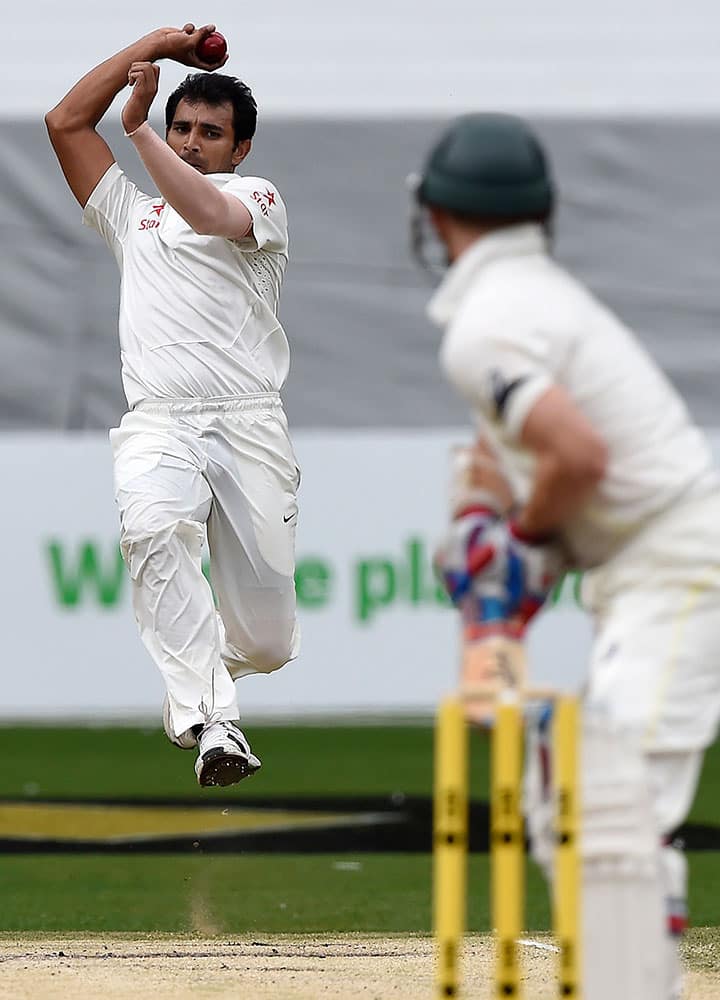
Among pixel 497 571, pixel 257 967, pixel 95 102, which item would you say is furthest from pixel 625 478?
pixel 95 102

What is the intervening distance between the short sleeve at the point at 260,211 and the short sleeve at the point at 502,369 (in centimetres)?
245

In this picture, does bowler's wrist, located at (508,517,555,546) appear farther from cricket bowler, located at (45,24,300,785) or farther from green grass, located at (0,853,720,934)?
green grass, located at (0,853,720,934)

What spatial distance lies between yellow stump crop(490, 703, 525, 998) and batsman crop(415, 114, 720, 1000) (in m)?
0.15

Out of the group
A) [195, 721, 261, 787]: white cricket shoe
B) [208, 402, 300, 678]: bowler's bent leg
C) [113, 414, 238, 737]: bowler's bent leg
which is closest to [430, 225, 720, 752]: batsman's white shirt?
[195, 721, 261, 787]: white cricket shoe

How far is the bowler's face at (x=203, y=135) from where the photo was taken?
19.2ft

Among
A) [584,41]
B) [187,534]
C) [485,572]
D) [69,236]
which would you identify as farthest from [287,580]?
[584,41]

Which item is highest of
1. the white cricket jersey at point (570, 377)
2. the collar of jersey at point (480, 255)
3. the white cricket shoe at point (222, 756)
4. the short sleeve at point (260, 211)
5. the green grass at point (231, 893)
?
the short sleeve at point (260, 211)

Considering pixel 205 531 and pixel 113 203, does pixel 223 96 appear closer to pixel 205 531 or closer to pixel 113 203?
pixel 113 203

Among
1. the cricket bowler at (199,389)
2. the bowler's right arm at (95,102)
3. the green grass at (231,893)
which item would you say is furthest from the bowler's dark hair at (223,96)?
the green grass at (231,893)

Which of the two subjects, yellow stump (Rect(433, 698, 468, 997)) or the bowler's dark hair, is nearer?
yellow stump (Rect(433, 698, 468, 997))

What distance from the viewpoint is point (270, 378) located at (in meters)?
5.91

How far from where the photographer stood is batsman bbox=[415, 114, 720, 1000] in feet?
10.6

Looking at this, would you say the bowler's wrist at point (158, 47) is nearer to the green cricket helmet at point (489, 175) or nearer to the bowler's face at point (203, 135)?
the bowler's face at point (203, 135)

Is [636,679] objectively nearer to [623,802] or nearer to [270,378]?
[623,802]
